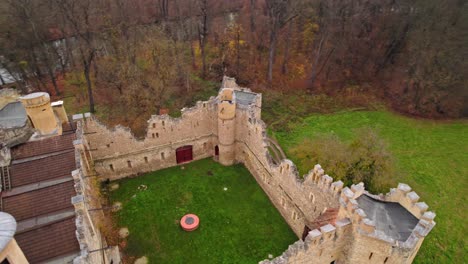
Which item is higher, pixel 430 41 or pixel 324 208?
pixel 430 41

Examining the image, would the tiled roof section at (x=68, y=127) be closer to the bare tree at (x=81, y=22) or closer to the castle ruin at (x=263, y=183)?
the castle ruin at (x=263, y=183)

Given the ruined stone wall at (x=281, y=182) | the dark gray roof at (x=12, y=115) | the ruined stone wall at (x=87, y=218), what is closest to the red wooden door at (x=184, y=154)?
the ruined stone wall at (x=281, y=182)

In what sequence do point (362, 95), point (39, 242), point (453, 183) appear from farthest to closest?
point (362, 95)
point (453, 183)
point (39, 242)

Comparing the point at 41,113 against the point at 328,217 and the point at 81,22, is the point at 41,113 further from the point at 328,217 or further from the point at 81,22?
the point at 328,217

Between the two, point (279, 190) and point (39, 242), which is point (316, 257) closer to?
point (279, 190)

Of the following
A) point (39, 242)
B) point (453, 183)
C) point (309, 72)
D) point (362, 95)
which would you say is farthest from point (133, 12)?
point (453, 183)
